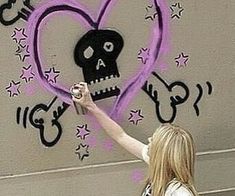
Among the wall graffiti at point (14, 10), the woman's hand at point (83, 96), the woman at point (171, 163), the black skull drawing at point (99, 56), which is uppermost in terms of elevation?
the wall graffiti at point (14, 10)

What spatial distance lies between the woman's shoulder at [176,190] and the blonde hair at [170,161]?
19 millimetres

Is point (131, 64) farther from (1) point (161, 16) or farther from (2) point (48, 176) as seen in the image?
(2) point (48, 176)

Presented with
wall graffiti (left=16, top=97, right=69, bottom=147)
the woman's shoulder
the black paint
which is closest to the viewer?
the woman's shoulder

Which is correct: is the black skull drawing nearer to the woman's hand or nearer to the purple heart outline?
the purple heart outline

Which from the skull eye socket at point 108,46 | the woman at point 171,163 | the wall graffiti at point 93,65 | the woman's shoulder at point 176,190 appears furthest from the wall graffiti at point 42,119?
the woman's shoulder at point 176,190

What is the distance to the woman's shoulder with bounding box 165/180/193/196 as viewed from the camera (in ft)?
13.9

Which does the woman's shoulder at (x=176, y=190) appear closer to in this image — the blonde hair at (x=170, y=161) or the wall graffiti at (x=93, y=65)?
the blonde hair at (x=170, y=161)

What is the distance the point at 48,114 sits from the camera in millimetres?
5500

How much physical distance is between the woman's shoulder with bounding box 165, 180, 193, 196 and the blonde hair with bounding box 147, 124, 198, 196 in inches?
0.7

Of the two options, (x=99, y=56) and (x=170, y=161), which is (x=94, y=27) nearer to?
(x=99, y=56)

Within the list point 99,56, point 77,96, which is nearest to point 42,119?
point 77,96

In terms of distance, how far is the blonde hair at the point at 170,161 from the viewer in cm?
429

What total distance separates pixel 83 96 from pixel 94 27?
24.4 inches

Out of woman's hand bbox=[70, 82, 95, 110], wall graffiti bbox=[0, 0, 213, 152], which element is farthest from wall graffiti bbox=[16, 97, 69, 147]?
woman's hand bbox=[70, 82, 95, 110]
